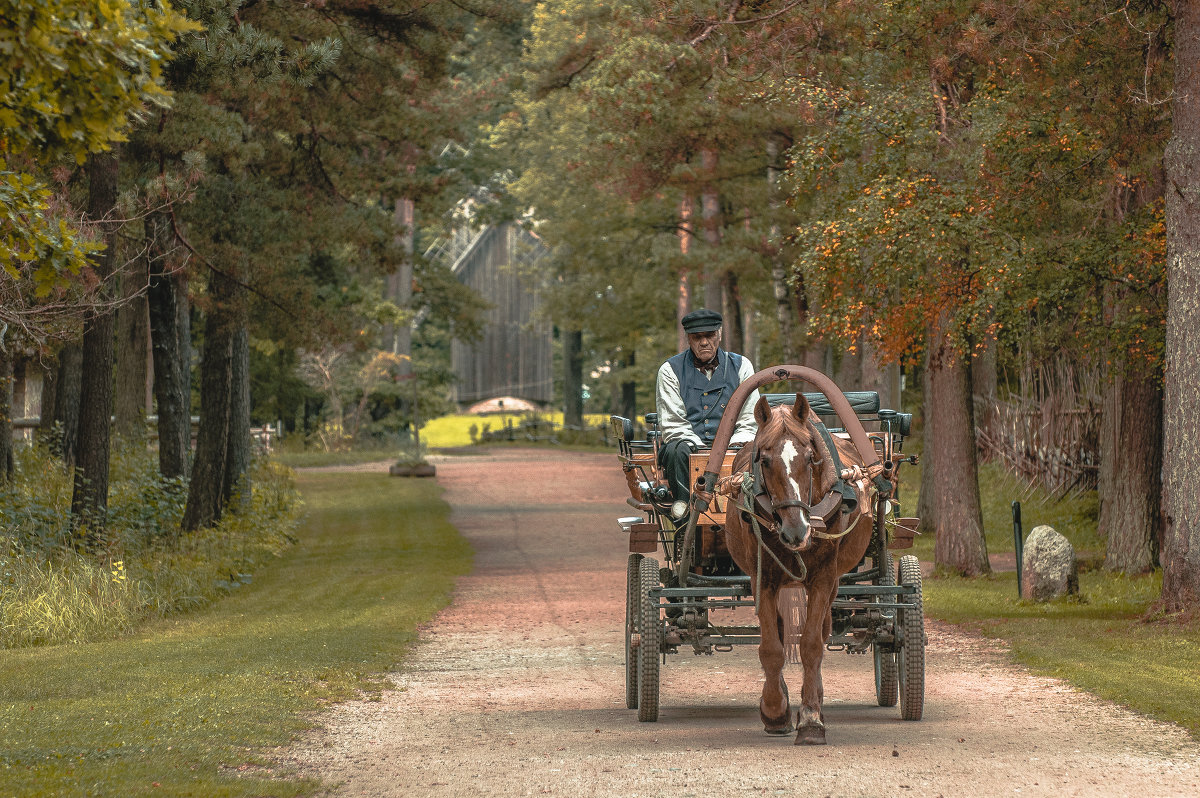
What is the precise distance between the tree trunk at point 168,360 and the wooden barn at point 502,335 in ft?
141

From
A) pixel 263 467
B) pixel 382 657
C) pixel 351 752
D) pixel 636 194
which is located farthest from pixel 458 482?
pixel 351 752

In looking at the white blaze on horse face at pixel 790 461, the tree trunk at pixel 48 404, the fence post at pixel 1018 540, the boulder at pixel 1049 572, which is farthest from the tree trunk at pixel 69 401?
the white blaze on horse face at pixel 790 461

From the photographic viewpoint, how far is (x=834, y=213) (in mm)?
18891

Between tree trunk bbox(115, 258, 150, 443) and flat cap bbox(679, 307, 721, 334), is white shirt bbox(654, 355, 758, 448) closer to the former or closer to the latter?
flat cap bbox(679, 307, 721, 334)

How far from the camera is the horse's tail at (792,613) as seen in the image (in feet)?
29.0

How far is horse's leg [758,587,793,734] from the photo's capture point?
8.84 metres

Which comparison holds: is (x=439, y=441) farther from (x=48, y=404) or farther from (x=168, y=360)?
(x=168, y=360)

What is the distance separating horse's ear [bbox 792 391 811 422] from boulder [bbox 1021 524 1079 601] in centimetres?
1006

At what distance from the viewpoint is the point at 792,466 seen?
27.1 feet

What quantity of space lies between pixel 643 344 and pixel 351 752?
50605 mm

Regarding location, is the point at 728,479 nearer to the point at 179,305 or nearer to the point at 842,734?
the point at 842,734

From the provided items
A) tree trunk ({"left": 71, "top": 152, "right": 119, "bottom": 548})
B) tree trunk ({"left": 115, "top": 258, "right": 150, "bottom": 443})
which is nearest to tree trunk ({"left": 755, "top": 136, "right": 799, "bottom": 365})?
tree trunk ({"left": 115, "top": 258, "right": 150, "bottom": 443})

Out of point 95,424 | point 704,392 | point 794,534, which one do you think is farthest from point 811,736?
point 95,424

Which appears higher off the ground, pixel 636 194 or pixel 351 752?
pixel 636 194
